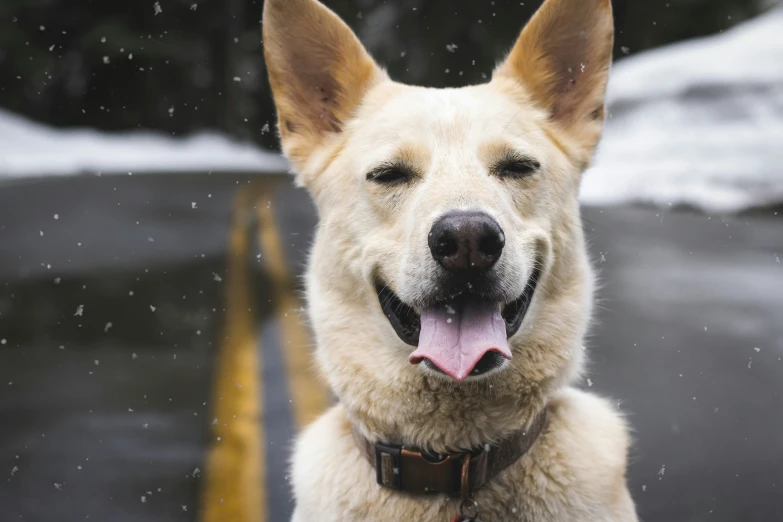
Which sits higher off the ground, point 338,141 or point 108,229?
point 338,141

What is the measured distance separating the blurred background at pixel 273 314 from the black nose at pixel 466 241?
→ 0.84 metres

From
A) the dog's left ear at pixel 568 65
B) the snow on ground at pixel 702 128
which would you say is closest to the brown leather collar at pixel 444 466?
the dog's left ear at pixel 568 65

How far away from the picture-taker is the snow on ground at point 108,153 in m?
19.1

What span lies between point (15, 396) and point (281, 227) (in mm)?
6700

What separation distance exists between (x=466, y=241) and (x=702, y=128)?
9143mm

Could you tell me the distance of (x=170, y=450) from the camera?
4031 mm

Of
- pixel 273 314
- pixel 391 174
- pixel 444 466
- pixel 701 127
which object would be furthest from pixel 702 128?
pixel 444 466

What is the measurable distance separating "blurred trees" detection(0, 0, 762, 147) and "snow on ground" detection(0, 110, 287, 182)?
185 centimetres

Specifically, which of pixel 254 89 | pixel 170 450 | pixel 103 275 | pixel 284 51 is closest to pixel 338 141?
pixel 284 51

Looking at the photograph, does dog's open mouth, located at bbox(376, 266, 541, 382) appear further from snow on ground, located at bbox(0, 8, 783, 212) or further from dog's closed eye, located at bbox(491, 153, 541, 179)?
snow on ground, located at bbox(0, 8, 783, 212)

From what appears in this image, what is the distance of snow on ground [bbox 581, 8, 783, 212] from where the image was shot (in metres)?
9.61

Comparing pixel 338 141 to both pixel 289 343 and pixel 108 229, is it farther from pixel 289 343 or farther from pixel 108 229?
pixel 108 229

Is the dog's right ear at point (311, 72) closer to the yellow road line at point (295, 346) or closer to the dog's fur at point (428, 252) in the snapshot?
the dog's fur at point (428, 252)

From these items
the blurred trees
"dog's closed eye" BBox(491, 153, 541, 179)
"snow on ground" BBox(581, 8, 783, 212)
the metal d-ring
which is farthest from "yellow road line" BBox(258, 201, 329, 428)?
the blurred trees
